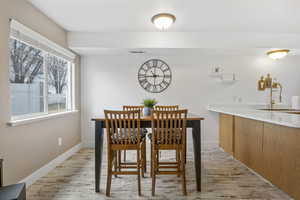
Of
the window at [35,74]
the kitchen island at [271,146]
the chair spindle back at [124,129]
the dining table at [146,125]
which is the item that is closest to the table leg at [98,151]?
the dining table at [146,125]

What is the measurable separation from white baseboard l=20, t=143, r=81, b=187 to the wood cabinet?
299cm

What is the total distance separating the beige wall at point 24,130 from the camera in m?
1.87

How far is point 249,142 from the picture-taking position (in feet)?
8.77

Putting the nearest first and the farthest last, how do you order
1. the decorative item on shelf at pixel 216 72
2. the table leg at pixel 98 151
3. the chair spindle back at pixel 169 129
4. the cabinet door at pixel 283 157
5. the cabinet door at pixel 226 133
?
the cabinet door at pixel 283 157 → the chair spindle back at pixel 169 129 → the table leg at pixel 98 151 → the cabinet door at pixel 226 133 → the decorative item on shelf at pixel 216 72

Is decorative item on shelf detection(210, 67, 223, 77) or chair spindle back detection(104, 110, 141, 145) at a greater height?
decorative item on shelf detection(210, 67, 223, 77)

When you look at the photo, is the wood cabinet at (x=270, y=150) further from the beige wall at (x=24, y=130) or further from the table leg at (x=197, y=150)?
the beige wall at (x=24, y=130)

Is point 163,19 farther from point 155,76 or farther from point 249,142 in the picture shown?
point 249,142

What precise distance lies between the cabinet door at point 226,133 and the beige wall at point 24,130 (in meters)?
3.01

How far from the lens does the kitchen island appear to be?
1.84 m

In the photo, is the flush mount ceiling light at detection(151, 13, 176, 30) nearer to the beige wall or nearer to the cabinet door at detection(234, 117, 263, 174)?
the beige wall

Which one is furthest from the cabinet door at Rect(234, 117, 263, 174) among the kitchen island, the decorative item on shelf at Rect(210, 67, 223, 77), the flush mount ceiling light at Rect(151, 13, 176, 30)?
the flush mount ceiling light at Rect(151, 13, 176, 30)

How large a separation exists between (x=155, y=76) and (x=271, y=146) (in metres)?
2.49

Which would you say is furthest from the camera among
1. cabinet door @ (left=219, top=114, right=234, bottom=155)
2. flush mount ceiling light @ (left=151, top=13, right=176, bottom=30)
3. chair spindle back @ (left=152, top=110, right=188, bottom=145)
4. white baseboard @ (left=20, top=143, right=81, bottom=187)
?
cabinet door @ (left=219, top=114, right=234, bottom=155)

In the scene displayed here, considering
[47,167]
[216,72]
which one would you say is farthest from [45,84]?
[216,72]
